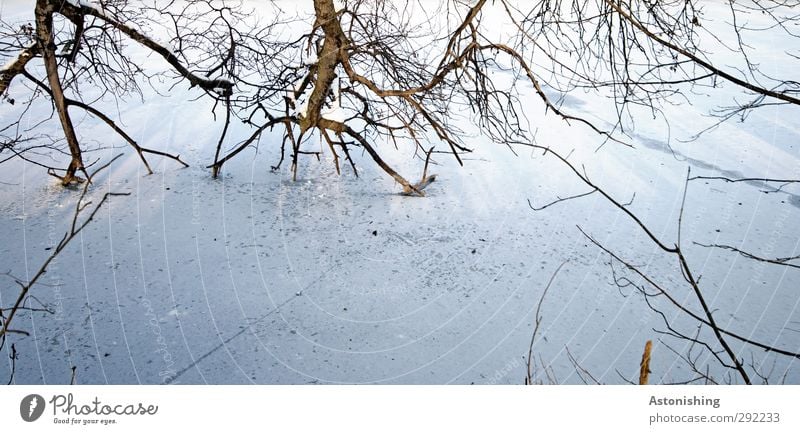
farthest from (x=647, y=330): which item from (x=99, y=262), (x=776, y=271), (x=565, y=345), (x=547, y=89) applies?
(x=547, y=89)

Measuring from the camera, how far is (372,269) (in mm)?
4090

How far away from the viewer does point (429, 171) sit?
5750 millimetres

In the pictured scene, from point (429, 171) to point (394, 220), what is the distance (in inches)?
45.8
